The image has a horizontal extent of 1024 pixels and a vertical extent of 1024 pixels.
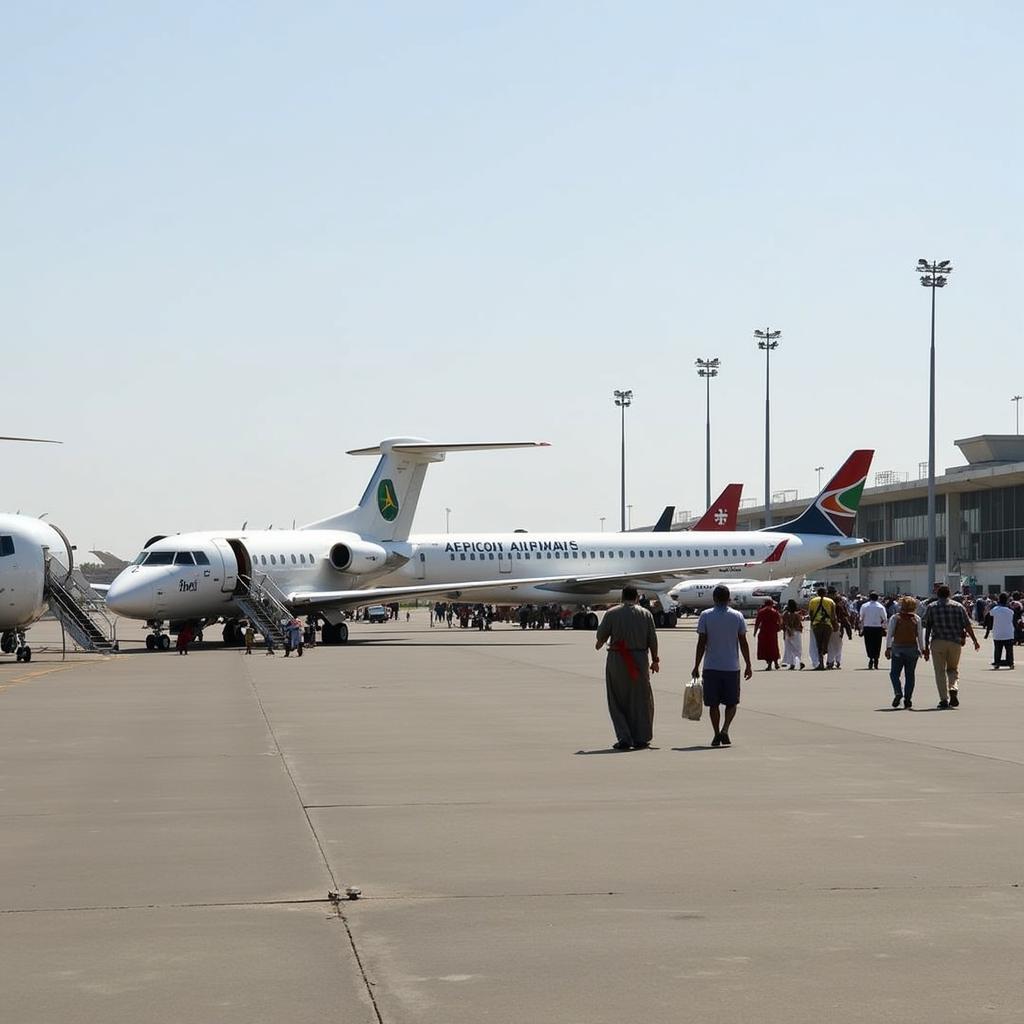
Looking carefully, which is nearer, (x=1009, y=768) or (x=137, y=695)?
(x=1009, y=768)

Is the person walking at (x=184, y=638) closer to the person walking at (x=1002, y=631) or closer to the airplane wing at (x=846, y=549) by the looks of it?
the person walking at (x=1002, y=631)

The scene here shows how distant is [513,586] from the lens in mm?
57562

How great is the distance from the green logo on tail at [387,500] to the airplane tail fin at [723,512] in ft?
107

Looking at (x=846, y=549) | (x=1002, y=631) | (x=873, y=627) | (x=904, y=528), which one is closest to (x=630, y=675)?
(x=873, y=627)

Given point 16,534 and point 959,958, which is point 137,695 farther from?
point 959,958

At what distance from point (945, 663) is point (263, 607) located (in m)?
25.5

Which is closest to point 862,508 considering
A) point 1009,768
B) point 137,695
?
point 137,695

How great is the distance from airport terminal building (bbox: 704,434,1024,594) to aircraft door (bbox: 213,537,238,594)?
46.7 metres

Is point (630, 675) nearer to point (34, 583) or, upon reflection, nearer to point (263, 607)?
point (34, 583)

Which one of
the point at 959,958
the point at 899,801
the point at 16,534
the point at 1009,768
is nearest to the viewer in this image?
the point at 959,958

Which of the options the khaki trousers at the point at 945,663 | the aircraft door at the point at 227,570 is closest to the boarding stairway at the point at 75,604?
the aircraft door at the point at 227,570

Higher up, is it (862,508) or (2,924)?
(862,508)

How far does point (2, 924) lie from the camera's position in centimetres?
773

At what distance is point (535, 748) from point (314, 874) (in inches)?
284
